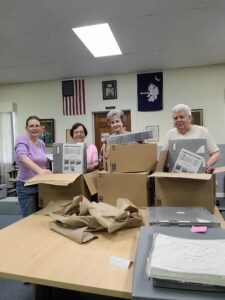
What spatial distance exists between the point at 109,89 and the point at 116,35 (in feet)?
6.94

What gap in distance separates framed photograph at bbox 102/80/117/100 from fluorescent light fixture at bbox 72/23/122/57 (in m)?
1.27

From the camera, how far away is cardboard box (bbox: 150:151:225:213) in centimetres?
161

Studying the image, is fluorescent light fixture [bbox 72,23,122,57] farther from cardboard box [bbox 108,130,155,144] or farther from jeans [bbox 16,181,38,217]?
jeans [bbox 16,181,38,217]

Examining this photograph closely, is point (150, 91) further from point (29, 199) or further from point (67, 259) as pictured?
point (67, 259)

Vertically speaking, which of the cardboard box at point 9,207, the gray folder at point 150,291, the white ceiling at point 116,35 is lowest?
the cardboard box at point 9,207

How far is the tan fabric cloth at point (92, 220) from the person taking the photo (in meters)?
1.25

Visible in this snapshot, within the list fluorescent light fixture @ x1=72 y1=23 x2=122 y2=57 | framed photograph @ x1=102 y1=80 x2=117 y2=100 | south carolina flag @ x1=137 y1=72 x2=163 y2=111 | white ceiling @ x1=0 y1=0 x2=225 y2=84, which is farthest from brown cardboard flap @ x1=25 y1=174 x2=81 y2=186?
framed photograph @ x1=102 y1=80 x2=117 y2=100

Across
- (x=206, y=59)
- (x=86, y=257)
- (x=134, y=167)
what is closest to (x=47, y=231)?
(x=86, y=257)

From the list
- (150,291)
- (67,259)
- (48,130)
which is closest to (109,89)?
(48,130)

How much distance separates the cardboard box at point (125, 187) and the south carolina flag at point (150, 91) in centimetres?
400

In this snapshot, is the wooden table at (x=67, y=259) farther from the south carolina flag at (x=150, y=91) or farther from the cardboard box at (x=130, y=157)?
the south carolina flag at (x=150, y=91)

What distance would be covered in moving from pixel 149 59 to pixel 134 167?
137 inches

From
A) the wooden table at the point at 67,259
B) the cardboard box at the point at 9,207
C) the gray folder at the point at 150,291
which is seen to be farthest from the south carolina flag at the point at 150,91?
the gray folder at the point at 150,291

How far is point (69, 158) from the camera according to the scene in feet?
6.16
